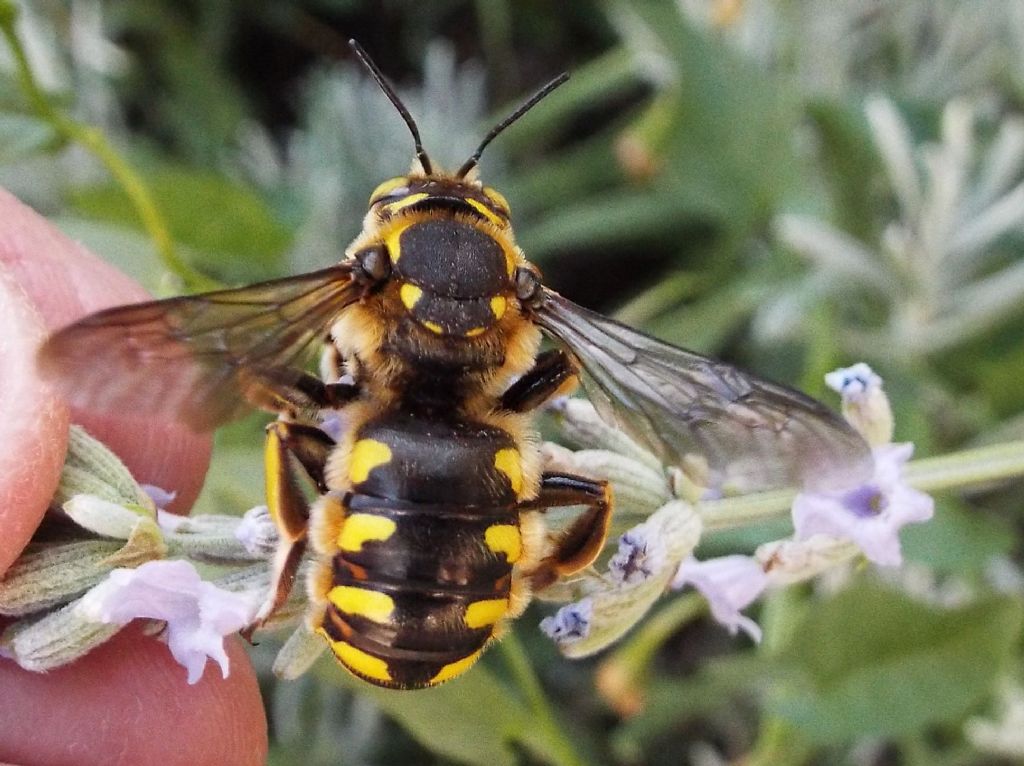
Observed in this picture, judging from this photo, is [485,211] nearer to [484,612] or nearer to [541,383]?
→ [541,383]

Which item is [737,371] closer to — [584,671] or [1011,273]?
[1011,273]

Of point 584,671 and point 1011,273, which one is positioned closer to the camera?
point 1011,273

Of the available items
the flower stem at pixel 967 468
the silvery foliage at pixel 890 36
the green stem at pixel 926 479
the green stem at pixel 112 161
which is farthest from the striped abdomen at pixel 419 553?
the silvery foliage at pixel 890 36

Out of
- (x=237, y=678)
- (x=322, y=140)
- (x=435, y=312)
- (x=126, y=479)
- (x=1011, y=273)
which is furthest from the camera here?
(x=322, y=140)

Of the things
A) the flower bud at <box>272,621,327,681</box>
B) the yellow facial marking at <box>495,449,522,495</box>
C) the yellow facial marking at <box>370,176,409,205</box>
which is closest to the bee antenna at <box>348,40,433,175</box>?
the yellow facial marking at <box>370,176,409,205</box>

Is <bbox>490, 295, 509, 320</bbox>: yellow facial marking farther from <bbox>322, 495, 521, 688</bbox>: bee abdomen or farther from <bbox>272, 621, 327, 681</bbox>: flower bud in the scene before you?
<bbox>272, 621, 327, 681</bbox>: flower bud

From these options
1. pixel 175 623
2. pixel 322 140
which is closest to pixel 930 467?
pixel 175 623

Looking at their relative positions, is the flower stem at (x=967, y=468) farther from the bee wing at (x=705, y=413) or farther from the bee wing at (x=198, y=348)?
the bee wing at (x=198, y=348)

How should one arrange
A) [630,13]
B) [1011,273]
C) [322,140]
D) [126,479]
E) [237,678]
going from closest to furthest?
[126,479], [237,678], [1011,273], [630,13], [322,140]
